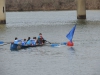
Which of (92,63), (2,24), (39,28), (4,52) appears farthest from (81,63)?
(2,24)

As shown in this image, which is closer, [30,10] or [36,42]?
[36,42]

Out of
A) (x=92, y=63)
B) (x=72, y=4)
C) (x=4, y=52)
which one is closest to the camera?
(x=92, y=63)

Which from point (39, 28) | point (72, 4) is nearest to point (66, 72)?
point (39, 28)

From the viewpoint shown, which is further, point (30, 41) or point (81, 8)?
point (81, 8)

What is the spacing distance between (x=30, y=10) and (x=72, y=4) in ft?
63.3

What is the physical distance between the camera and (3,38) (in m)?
65.7

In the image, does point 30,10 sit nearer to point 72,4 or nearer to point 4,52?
point 72,4

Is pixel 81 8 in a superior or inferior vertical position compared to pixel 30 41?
superior

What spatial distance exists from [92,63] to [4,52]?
12.4 m

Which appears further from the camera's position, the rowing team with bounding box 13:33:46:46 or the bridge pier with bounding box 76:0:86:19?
the bridge pier with bounding box 76:0:86:19

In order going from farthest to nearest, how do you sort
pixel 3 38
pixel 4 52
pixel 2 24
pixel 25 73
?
pixel 2 24 < pixel 3 38 < pixel 4 52 < pixel 25 73

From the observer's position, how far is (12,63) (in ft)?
138

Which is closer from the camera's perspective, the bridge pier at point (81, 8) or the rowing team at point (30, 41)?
the rowing team at point (30, 41)

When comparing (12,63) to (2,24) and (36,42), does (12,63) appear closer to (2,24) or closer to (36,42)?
(36,42)
